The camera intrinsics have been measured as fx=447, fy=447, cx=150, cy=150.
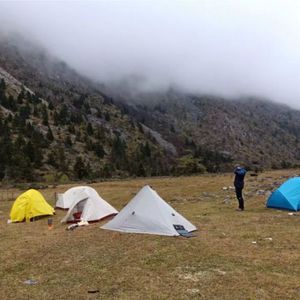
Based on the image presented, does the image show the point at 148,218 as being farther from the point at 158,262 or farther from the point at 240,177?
the point at 240,177

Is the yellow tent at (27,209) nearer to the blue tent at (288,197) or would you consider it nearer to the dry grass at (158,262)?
the dry grass at (158,262)

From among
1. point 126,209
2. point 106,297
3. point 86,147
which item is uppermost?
point 86,147

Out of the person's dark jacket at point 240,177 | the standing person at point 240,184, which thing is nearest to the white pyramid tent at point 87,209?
the standing person at point 240,184

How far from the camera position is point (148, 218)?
2031 cm

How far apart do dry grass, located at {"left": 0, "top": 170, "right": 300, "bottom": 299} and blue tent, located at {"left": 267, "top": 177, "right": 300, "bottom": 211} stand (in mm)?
2658

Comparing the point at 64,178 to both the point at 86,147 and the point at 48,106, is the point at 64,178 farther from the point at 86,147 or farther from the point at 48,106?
the point at 48,106

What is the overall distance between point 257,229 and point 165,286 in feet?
30.6

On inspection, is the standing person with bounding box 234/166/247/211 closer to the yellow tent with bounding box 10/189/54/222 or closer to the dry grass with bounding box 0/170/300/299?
the dry grass with bounding box 0/170/300/299

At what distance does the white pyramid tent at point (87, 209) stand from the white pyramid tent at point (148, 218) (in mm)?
4292

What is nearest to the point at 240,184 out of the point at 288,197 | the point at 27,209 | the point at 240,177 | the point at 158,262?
the point at 240,177

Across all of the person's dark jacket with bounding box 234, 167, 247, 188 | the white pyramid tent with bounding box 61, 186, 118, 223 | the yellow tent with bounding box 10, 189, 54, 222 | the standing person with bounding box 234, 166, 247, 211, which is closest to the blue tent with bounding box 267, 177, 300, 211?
the standing person with bounding box 234, 166, 247, 211

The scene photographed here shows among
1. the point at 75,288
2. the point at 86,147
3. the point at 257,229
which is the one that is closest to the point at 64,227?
the point at 257,229

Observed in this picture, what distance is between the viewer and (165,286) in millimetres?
12562

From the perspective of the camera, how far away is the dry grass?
12250 mm
